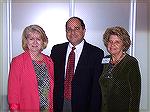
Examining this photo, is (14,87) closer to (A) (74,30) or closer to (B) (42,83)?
(B) (42,83)

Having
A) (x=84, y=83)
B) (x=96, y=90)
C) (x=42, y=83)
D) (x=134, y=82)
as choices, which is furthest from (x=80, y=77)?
(x=134, y=82)

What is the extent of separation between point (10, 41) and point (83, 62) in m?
1.17

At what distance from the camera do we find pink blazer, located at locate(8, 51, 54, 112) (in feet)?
7.06

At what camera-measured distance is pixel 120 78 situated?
2.14 m

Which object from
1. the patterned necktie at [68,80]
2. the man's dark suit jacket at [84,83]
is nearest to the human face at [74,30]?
the man's dark suit jacket at [84,83]

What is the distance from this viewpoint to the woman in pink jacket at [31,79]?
2156mm

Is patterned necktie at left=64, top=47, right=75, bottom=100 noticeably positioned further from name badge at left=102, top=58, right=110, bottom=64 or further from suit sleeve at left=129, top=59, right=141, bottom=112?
suit sleeve at left=129, top=59, right=141, bottom=112

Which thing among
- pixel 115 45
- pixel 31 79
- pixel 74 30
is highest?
pixel 74 30

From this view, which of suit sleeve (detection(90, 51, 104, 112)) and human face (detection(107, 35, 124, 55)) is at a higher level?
human face (detection(107, 35, 124, 55))

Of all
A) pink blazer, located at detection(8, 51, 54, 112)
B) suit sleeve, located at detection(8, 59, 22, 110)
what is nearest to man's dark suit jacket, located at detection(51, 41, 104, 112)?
pink blazer, located at detection(8, 51, 54, 112)

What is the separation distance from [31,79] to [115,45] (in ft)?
2.52

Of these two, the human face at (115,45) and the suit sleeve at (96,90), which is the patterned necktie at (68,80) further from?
the human face at (115,45)

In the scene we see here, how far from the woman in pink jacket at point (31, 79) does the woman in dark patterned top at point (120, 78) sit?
493 mm

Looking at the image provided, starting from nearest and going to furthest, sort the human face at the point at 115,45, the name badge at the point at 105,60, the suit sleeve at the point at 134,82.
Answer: the suit sleeve at the point at 134,82 → the human face at the point at 115,45 → the name badge at the point at 105,60
